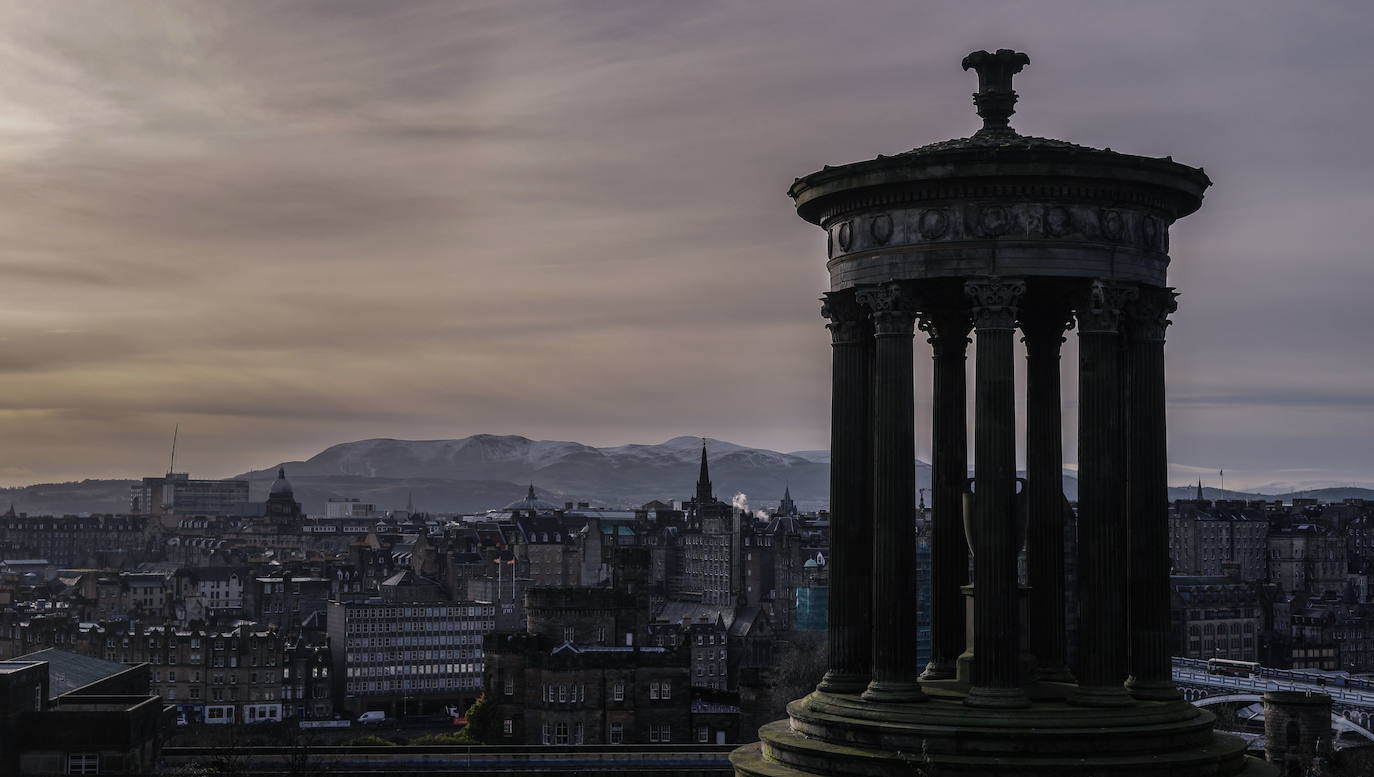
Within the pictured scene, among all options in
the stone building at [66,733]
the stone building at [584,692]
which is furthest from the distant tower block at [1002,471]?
the stone building at [584,692]

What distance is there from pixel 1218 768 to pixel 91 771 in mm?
73466

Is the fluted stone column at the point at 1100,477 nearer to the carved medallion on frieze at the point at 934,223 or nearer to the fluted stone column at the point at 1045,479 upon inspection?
the fluted stone column at the point at 1045,479

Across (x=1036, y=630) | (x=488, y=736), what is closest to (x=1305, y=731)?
(x=488, y=736)

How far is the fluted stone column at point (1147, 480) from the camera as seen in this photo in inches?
1309

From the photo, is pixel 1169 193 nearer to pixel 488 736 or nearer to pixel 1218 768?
pixel 1218 768

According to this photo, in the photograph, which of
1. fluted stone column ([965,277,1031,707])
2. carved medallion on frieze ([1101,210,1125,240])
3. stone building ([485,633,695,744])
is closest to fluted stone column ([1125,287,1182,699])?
carved medallion on frieze ([1101,210,1125,240])

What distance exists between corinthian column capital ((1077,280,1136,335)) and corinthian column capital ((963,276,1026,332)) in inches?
53.5

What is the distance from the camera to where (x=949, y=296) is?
35.1 metres

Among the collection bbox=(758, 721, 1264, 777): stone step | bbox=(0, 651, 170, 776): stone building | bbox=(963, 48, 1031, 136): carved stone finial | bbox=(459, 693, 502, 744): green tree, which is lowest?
bbox=(459, 693, 502, 744): green tree

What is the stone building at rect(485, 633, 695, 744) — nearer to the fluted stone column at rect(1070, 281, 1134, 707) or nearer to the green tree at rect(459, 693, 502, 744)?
the green tree at rect(459, 693, 502, 744)

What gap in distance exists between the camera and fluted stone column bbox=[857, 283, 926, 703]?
32562mm

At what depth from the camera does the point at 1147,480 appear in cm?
3353

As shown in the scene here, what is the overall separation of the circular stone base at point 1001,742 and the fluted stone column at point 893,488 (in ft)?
3.19

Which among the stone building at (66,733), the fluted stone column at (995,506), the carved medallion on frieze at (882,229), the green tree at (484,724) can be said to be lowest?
the green tree at (484,724)
